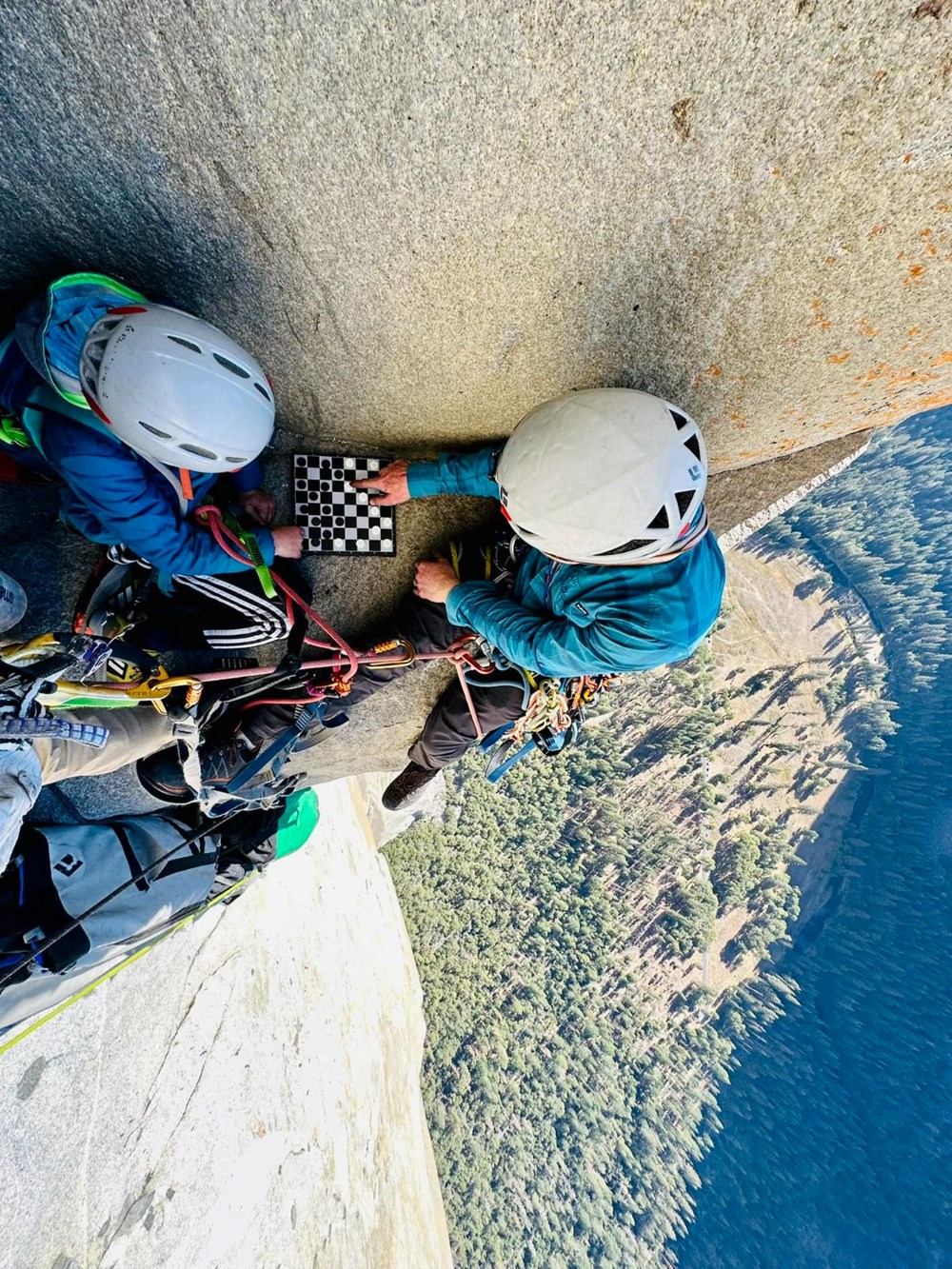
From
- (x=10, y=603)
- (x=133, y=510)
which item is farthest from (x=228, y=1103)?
(x=133, y=510)

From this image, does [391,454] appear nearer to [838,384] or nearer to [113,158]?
[113,158]

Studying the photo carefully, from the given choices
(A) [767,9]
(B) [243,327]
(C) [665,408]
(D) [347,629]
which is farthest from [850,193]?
(D) [347,629]

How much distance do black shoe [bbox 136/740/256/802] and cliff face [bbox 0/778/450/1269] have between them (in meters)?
0.30

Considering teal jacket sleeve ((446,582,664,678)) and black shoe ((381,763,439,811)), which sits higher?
teal jacket sleeve ((446,582,664,678))

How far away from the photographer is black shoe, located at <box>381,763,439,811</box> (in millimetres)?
3857

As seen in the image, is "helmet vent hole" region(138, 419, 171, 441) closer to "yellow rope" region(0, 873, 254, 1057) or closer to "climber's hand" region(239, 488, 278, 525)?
"climber's hand" region(239, 488, 278, 525)

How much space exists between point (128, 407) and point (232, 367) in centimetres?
33

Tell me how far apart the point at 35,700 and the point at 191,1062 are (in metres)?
4.06

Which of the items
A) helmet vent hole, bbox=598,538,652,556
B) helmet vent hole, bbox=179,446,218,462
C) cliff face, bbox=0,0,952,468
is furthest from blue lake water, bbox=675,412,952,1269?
helmet vent hole, bbox=179,446,218,462

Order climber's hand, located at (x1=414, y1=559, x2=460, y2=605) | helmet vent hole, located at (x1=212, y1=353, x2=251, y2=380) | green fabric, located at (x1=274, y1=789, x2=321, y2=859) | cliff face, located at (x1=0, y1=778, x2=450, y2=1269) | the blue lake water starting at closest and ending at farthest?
helmet vent hole, located at (x1=212, y1=353, x2=251, y2=380) < climber's hand, located at (x1=414, y1=559, x2=460, y2=605) < cliff face, located at (x1=0, y1=778, x2=450, y2=1269) < green fabric, located at (x1=274, y1=789, x2=321, y2=859) < the blue lake water

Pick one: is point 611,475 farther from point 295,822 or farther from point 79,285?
point 295,822

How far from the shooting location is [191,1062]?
15.0 ft

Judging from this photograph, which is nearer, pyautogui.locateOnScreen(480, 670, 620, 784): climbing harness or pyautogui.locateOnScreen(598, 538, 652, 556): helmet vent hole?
pyautogui.locateOnScreen(598, 538, 652, 556): helmet vent hole

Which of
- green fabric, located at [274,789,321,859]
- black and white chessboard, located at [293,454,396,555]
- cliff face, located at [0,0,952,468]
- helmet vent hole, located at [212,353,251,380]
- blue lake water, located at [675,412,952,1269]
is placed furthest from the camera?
blue lake water, located at [675,412,952,1269]
